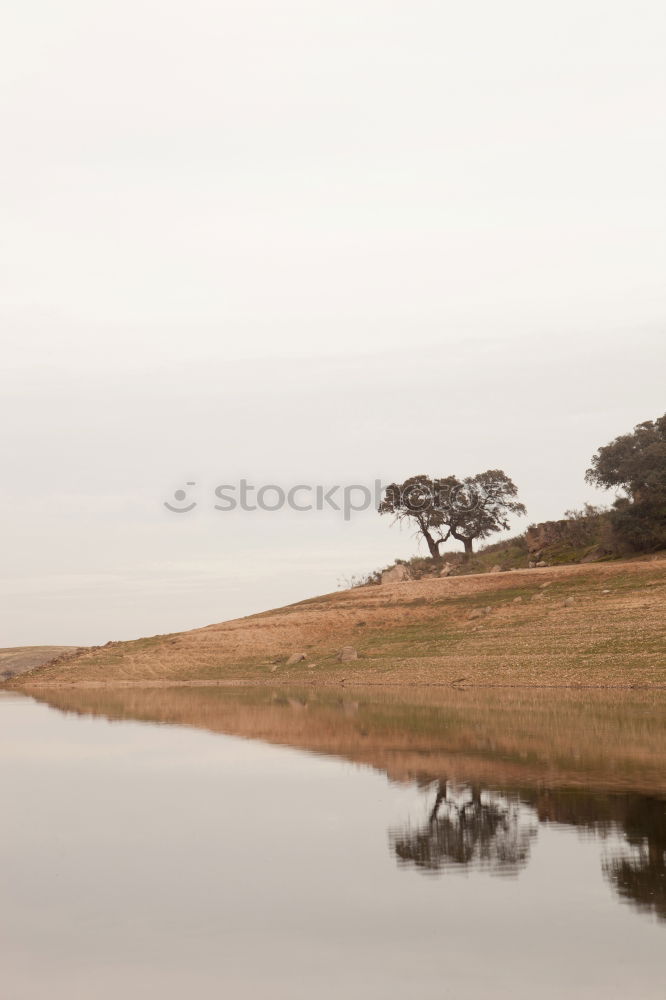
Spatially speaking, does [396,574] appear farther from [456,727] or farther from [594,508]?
[456,727]

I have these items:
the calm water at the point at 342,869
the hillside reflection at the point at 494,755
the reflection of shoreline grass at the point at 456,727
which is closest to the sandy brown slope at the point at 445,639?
the reflection of shoreline grass at the point at 456,727

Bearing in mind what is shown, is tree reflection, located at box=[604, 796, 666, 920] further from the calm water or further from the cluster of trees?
the cluster of trees

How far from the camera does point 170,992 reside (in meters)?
8.51

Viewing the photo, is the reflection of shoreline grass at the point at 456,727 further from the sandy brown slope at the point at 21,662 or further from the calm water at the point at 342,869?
the sandy brown slope at the point at 21,662

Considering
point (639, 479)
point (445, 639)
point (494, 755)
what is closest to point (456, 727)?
point (494, 755)

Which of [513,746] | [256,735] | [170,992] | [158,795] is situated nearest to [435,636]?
[256,735]

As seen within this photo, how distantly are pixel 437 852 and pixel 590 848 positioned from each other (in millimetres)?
1918

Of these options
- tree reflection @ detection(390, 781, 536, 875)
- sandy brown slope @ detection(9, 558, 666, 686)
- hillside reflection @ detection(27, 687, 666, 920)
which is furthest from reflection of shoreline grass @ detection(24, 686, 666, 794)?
sandy brown slope @ detection(9, 558, 666, 686)

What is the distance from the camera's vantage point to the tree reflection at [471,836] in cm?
1243

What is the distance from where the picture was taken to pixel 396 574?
277 feet

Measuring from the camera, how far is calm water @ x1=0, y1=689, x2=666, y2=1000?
8867 millimetres

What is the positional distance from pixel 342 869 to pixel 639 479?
2403 inches

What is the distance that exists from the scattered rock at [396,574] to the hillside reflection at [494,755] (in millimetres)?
40632

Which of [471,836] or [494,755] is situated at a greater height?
[471,836]
